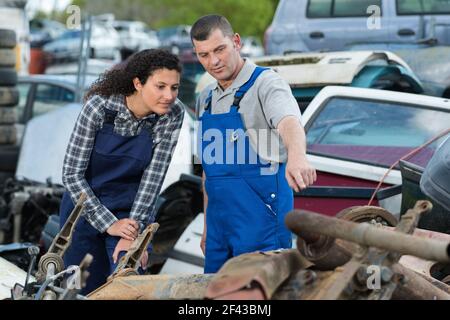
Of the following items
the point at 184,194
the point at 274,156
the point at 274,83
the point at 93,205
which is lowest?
the point at 184,194

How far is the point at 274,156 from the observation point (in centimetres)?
377

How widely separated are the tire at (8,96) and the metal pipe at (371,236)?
22.2 feet

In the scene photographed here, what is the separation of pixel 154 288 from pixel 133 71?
133cm

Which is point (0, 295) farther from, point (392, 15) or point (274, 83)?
point (392, 15)

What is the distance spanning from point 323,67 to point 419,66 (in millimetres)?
1014

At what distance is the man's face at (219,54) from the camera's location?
383 cm

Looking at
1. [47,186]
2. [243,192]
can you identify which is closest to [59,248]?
[243,192]

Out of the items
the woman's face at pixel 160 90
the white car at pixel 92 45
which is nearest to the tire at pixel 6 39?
the woman's face at pixel 160 90

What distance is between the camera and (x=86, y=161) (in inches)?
165

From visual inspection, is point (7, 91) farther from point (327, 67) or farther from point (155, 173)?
point (155, 173)

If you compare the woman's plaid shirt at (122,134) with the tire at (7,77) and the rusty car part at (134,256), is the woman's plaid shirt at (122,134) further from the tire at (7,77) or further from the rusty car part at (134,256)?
the tire at (7,77)

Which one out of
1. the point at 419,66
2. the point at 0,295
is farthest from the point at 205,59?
the point at 419,66

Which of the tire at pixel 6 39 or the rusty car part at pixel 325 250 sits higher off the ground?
the tire at pixel 6 39

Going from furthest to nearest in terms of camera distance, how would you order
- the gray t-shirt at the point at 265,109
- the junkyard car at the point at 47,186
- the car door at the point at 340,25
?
the car door at the point at 340,25
the junkyard car at the point at 47,186
the gray t-shirt at the point at 265,109
